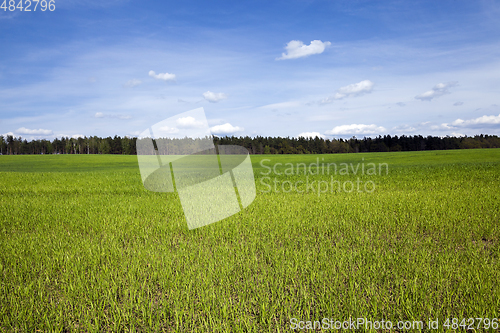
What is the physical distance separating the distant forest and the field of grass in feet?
345

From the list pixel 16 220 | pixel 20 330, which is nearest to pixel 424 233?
pixel 20 330

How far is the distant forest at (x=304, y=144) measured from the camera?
12112cm

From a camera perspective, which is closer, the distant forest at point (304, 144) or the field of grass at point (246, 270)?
the field of grass at point (246, 270)

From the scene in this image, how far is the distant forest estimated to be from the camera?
121125mm

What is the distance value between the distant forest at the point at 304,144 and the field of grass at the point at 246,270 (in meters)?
105

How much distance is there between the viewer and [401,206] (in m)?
9.81

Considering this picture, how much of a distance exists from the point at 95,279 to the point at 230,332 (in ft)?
8.87

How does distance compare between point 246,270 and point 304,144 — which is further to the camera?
point 304,144

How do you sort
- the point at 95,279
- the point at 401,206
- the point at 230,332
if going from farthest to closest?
the point at 401,206 < the point at 95,279 < the point at 230,332

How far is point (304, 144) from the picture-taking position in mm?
126500

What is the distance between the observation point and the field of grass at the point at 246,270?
3486mm

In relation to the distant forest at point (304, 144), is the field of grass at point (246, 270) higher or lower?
lower

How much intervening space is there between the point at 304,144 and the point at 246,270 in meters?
125

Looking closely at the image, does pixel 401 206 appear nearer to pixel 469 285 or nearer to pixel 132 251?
pixel 469 285
